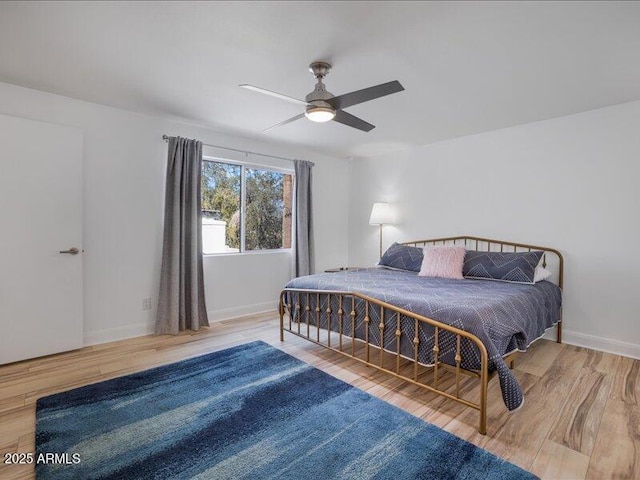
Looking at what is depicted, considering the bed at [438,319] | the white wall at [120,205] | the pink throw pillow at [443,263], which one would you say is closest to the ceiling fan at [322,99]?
the bed at [438,319]

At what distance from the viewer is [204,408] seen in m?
2.15

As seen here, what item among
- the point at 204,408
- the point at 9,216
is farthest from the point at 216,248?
the point at 204,408

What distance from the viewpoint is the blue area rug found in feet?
5.28

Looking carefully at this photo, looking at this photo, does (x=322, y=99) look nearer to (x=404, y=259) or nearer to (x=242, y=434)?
(x=242, y=434)

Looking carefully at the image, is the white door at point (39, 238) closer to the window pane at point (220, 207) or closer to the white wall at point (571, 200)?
the window pane at point (220, 207)

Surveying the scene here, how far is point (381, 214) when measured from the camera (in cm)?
485

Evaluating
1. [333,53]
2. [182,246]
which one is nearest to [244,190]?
[182,246]

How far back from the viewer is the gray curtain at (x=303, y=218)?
15.8 ft

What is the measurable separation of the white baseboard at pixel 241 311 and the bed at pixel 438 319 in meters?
1.07

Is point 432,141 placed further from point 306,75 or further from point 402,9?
point 402,9

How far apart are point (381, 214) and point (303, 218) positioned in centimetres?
117

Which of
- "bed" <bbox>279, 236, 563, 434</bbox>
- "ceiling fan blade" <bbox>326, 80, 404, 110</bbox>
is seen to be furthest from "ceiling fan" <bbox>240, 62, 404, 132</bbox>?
"bed" <bbox>279, 236, 563, 434</bbox>

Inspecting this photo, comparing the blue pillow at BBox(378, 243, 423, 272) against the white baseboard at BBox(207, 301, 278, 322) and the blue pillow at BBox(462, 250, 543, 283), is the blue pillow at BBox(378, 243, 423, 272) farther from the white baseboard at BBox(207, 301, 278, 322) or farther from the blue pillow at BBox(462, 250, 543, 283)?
the white baseboard at BBox(207, 301, 278, 322)

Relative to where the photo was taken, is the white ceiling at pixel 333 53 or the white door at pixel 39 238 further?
the white door at pixel 39 238
